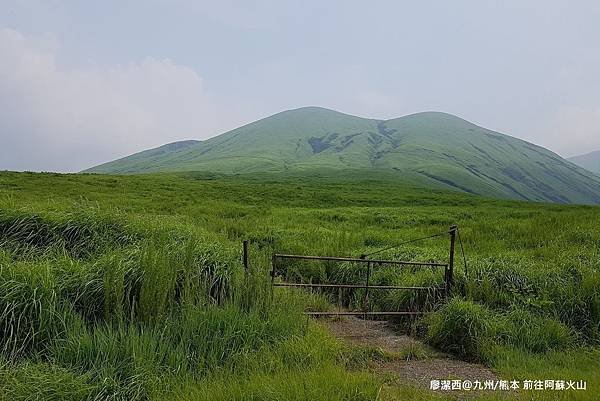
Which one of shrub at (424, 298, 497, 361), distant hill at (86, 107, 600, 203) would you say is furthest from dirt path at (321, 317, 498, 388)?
distant hill at (86, 107, 600, 203)

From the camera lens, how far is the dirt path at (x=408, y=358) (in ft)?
22.1

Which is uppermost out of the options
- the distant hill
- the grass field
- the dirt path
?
the distant hill

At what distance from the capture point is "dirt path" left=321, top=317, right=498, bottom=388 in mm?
6738

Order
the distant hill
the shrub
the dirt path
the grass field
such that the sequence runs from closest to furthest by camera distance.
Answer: the grass field < the dirt path < the shrub < the distant hill

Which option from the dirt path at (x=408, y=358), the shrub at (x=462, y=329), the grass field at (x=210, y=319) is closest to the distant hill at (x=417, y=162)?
the grass field at (x=210, y=319)

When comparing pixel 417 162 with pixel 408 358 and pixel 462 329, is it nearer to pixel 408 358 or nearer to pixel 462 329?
pixel 462 329

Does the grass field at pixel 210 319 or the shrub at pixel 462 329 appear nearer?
the grass field at pixel 210 319

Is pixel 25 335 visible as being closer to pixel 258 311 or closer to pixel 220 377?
pixel 220 377

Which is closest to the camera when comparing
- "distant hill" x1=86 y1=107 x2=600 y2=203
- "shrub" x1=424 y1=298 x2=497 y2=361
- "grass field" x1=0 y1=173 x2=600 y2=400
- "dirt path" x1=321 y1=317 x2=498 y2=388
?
"grass field" x1=0 y1=173 x2=600 y2=400

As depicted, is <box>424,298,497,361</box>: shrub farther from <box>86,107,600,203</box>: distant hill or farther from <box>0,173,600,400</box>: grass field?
<box>86,107,600,203</box>: distant hill

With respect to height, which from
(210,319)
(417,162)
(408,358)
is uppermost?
(417,162)

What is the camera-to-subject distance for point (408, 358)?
7.47m

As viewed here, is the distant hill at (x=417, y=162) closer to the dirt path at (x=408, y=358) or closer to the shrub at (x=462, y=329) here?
the shrub at (x=462, y=329)

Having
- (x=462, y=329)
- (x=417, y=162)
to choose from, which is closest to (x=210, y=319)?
(x=462, y=329)
